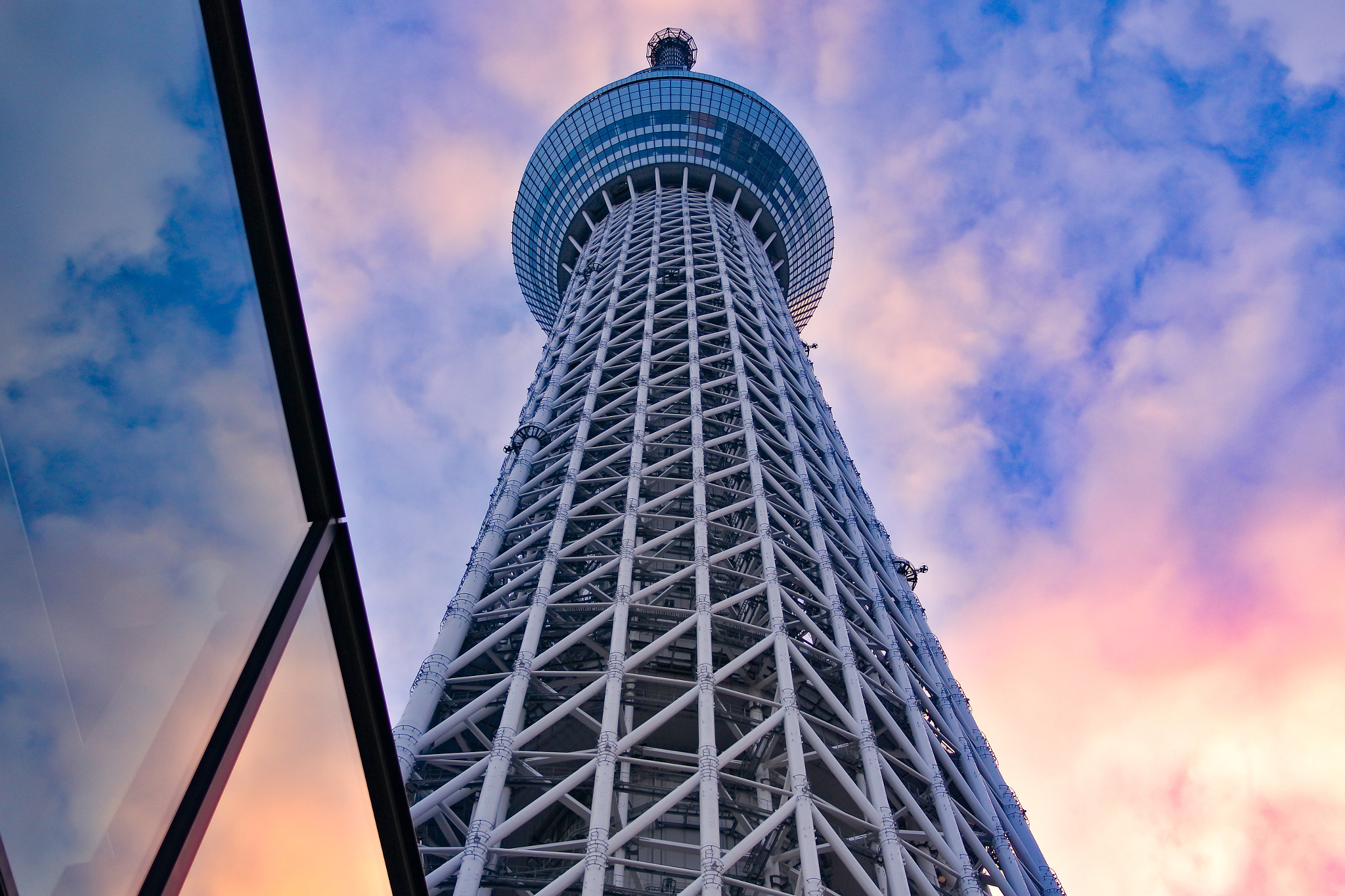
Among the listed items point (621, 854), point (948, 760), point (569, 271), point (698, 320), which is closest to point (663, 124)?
point (569, 271)

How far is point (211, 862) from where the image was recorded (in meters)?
5.95

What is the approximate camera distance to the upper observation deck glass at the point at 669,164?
76.4 m

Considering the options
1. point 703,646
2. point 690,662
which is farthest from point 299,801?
point 690,662

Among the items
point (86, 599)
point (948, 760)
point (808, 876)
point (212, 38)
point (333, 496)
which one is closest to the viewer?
point (86, 599)

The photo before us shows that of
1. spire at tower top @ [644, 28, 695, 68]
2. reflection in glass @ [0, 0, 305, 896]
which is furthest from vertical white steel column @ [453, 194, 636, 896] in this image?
spire at tower top @ [644, 28, 695, 68]

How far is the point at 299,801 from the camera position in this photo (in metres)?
7.16

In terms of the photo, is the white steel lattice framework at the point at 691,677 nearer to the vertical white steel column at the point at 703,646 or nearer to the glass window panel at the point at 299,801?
the vertical white steel column at the point at 703,646

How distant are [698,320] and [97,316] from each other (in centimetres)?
4801

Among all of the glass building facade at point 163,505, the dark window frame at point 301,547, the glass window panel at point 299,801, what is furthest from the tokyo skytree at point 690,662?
the glass building facade at point 163,505

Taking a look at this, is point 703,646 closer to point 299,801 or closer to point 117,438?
point 299,801

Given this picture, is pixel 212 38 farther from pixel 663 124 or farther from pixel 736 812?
pixel 663 124

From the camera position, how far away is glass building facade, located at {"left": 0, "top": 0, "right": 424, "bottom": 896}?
16.0ft

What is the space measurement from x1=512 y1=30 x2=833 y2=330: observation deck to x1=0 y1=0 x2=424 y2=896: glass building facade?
72532 millimetres

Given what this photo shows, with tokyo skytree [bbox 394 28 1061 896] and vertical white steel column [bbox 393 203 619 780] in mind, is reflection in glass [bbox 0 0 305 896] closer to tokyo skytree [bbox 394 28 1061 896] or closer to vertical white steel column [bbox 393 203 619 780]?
vertical white steel column [bbox 393 203 619 780]
